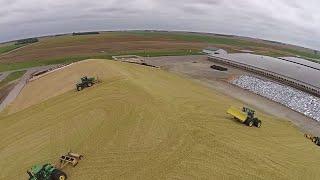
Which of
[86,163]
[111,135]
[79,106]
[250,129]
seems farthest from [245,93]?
[86,163]

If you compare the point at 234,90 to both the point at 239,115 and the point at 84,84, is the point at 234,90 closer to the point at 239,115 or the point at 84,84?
the point at 84,84

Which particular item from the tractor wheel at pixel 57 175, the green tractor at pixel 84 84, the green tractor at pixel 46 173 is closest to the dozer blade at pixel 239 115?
the green tractor at pixel 46 173

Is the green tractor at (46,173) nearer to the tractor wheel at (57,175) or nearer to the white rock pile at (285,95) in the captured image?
the tractor wheel at (57,175)

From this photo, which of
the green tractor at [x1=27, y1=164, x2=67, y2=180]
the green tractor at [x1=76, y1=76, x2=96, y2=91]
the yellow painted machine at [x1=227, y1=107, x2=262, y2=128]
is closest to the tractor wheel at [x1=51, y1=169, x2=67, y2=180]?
the green tractor at [x1=27, y1=164, x2=67, y2=180]

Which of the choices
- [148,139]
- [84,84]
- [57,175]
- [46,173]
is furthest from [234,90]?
[46,173]

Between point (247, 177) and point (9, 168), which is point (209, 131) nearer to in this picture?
point (247, 177)

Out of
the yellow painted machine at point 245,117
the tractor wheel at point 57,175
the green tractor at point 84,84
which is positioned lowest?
the tractor wheel at point 57,175

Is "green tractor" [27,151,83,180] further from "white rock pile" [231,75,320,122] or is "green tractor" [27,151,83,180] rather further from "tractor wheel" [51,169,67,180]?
"white rock pile" [231,75,320,122]
